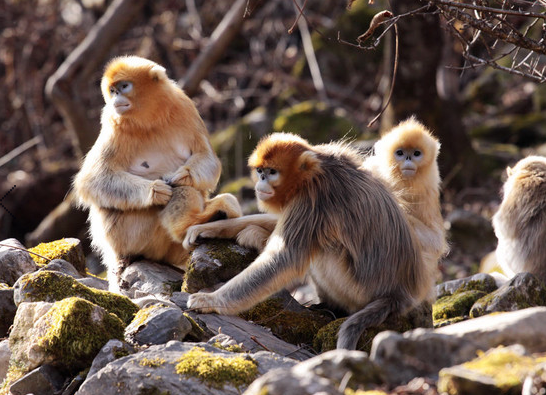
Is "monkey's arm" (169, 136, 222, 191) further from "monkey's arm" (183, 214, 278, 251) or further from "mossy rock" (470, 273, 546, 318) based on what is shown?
"mossy rock" (470, 273, 546, 318)

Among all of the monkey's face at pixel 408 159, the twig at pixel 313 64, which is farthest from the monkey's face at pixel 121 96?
the twig at pixel 313 64

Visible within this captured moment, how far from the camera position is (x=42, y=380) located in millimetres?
3127

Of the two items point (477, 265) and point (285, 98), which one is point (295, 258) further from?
point (285, 98)

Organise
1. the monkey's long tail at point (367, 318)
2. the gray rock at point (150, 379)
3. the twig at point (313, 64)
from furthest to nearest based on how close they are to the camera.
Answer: the twig at point (313, 64), the monkey's long tail at point (367, 318), the gray rock at point (150, 379)

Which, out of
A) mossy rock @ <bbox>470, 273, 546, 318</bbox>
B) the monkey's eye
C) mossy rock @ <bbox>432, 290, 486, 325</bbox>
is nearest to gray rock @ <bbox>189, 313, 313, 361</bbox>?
mossy rock @ <bbox>470, 273, 546, 318</bbox>

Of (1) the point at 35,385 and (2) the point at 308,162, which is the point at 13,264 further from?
(2) the point at 308,162

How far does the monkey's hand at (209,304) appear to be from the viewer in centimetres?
365

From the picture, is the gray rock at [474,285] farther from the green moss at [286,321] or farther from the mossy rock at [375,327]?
the green moss at [286,321]

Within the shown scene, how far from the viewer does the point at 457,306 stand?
459 cm

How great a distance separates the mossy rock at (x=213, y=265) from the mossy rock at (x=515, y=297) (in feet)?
4.40

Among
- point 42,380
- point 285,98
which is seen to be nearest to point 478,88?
point 285,98

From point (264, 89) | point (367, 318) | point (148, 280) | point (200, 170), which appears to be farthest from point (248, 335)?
point (264, 89)

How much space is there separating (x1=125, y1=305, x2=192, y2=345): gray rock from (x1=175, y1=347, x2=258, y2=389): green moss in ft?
1.04

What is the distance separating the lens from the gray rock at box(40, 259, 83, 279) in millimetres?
4230
